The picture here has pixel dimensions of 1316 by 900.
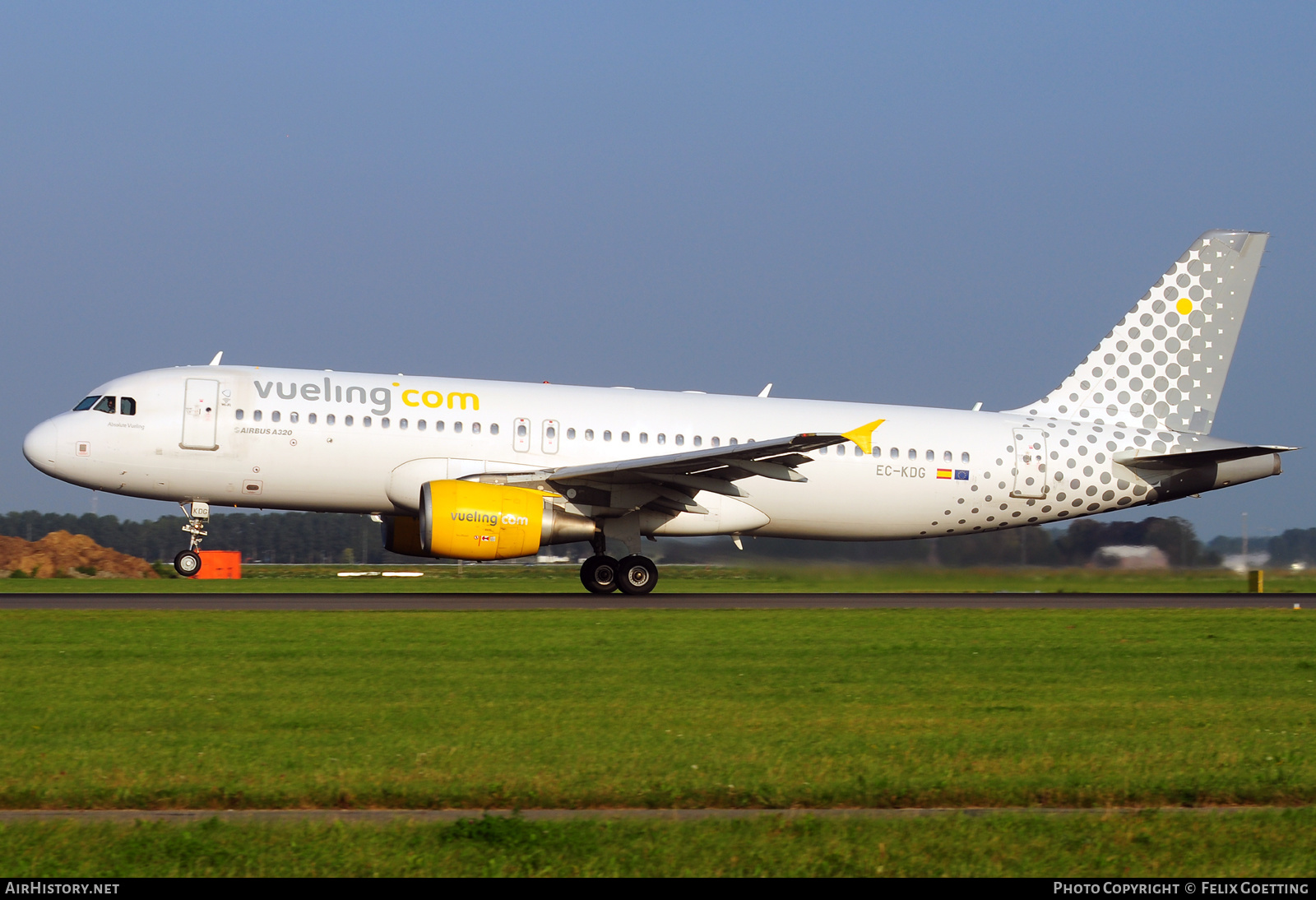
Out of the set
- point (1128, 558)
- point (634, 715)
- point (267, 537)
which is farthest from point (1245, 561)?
point (267, 537)

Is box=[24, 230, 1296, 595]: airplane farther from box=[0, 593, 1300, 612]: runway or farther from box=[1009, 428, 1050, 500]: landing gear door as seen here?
box=[0, 593, 1300, 612]: runway

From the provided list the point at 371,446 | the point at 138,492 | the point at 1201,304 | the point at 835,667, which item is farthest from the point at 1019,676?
the point at 1201,304

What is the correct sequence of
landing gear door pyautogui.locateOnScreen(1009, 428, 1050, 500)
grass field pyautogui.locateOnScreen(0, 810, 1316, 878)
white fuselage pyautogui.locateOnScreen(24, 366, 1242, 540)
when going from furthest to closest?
landing gear door pyautogui.locateOnScreen(1009, 428, 1050, 500) < white fuselage pyautogui.locateOnScreen(24, 366, 1242, 540) < grass field pyautogui.locateOnScreen(0, 810, 1316, 878)

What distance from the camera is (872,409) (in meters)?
26.2

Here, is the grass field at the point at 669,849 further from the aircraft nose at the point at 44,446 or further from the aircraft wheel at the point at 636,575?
the aircraft nose at the point at 44,446

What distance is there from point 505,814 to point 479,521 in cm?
1441

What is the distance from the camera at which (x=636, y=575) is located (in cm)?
2347

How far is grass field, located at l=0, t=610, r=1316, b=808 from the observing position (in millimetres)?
7184

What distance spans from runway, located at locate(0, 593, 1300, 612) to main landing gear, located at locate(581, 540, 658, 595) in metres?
0.25

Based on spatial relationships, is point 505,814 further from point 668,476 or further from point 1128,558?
point 1128,558

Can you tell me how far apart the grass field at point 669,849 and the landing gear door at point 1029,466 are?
66.6ft

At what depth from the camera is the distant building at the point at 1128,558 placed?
1156 inches

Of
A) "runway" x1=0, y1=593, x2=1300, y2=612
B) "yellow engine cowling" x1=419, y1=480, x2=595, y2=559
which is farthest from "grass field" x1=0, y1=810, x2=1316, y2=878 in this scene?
"yellow engine cowling" x1=419, y1=480, x2=595, y2=559

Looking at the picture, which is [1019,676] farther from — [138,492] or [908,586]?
[138,492]
